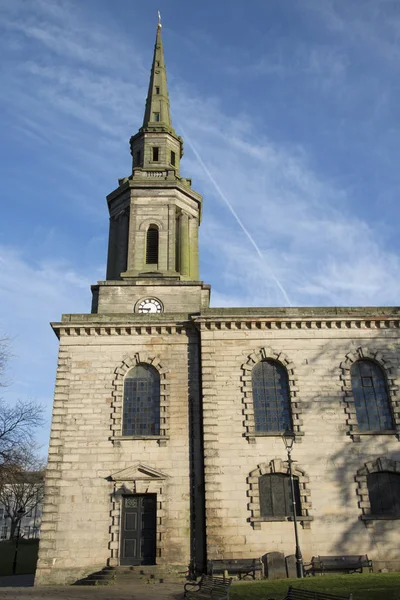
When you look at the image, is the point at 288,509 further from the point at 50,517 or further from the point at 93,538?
the point at 50,517

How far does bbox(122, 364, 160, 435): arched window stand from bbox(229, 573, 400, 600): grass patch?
8.38 meters

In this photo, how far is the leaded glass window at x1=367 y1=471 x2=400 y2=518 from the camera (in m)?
21.6

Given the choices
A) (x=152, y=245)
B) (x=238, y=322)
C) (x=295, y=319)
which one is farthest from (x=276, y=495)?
(x=152, y=245)

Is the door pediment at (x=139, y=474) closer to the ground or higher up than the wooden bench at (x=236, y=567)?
higher up

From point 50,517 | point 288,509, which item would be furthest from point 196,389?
point 50,517

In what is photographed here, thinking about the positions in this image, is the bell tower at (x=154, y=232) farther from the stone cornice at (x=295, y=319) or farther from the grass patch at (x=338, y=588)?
the grass patch at (x=338, y=588)

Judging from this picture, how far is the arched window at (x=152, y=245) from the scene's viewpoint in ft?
98.2

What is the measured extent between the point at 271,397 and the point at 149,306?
8.51 metres

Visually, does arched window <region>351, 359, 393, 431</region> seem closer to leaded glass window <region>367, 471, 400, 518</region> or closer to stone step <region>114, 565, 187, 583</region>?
leaded glass window <region>367, 471, 400, 518</region>

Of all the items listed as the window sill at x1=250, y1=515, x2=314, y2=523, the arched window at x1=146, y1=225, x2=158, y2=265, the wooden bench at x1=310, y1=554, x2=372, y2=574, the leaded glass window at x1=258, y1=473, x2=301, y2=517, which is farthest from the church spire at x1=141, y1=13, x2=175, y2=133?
the wooden bench at x1=310, y1=554, x2=372, y2=574

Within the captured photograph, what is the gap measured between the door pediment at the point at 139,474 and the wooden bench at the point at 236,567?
3.99 metres

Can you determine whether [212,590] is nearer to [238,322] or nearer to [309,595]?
[309,595]

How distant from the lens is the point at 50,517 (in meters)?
21.3

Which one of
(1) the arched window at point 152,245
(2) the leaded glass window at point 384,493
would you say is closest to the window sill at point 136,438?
(2) the leaded glass window at point 384,493
